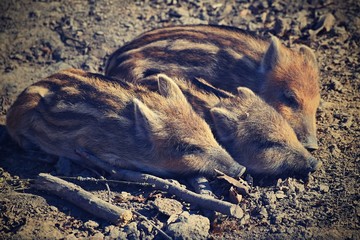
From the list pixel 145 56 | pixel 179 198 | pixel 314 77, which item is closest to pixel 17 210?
pixel 179 198

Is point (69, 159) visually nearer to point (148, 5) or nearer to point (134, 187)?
point (134, 187)

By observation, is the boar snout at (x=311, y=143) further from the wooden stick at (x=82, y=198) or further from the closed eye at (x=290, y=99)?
the wooden stick at (x=82, y=198)

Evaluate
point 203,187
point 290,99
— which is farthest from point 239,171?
point 290,99

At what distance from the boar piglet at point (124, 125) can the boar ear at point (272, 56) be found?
3.73 ft

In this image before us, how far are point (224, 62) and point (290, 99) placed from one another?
852mm

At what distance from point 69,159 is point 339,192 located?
8.83 ft

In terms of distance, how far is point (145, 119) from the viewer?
516 centimetres

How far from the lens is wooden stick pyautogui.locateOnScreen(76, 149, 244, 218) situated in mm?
4496

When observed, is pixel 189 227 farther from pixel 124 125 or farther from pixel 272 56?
pixel 272 56

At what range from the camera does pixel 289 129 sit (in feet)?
17.3

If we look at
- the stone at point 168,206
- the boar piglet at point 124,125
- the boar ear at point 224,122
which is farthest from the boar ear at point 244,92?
the stone at point 168,206

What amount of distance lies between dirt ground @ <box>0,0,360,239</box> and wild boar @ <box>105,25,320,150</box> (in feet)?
1.51

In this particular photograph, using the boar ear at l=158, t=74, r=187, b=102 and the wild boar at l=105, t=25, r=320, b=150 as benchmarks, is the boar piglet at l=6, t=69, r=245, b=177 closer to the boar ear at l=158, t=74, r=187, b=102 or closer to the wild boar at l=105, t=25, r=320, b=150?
the boar ear at l=158, t=74, r=187, b=102

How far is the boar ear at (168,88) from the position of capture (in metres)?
5.36
